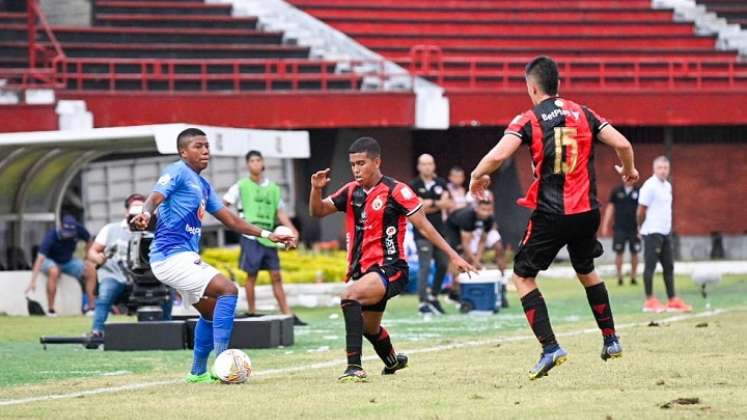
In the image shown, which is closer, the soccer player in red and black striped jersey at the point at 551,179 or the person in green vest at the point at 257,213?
the soccer player in red and black striped jersey at the point at 551,179

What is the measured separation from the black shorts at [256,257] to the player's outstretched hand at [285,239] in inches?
271

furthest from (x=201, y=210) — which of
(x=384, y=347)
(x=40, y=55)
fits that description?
(x=40, y=55)

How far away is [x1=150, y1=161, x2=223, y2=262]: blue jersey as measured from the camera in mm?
11531

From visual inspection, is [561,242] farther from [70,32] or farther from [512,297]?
[70,32]

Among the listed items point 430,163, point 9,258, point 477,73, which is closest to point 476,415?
point 430,163

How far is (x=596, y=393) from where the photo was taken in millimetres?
9672

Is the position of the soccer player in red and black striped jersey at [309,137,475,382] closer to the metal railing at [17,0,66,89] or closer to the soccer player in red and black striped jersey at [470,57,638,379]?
the soccer player in red and black striped jersey at [470,57,638,379]

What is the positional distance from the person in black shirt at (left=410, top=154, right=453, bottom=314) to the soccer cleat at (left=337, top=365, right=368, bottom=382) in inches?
383

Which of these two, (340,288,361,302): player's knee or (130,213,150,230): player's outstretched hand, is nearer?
(130,213,150,230): player's outstretched hand

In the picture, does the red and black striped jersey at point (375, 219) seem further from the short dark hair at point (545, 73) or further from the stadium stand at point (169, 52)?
the stadium stand at point (169, 52)

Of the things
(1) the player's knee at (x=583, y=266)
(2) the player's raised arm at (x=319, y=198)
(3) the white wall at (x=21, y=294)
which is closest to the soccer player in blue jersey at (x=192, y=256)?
(2) the player's raised arm at (x=319, y=198)

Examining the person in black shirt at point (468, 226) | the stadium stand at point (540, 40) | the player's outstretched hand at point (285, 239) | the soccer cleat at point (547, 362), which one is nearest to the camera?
the soccer cleat at point (547, 362)

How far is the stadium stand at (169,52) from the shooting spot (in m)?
34.7

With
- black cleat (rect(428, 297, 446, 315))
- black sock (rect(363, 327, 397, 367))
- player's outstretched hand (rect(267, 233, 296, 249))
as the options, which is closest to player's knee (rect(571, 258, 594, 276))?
black sock (rect(363, 327, 397, 367))
